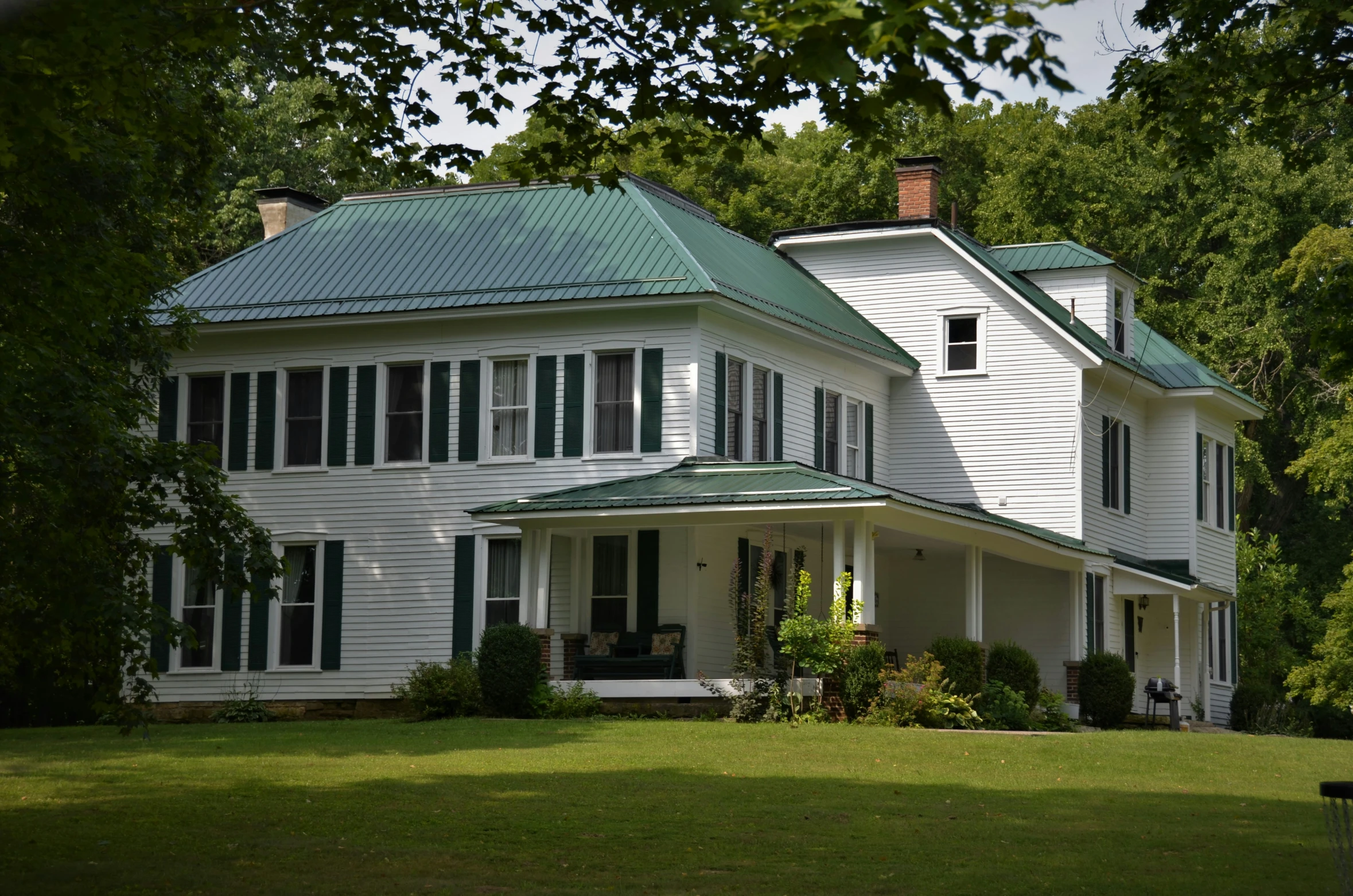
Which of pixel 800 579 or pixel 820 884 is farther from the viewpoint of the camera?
pixel 800 579

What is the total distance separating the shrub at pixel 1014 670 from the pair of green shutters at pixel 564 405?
5.94 meters

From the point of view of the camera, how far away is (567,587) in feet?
87.0

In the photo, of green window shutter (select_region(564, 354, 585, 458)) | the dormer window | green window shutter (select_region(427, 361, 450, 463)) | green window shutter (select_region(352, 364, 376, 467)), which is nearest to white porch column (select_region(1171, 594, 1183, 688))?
the dormer window

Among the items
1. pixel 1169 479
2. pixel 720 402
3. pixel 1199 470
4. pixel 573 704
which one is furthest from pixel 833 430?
pixel 1199 470

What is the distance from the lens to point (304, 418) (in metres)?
28.9

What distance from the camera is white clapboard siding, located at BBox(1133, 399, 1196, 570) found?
34312 millimetres

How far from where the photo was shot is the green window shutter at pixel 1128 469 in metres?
33.2

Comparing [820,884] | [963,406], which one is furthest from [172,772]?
[963,406]

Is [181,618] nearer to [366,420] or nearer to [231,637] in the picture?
[231,637]

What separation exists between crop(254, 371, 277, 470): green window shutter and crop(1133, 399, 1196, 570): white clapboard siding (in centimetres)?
1688

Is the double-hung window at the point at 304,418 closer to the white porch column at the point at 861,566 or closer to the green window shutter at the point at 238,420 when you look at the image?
the green window shutter at the point at 238,420

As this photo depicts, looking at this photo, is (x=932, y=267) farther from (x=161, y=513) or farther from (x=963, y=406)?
(x=161, y=513)

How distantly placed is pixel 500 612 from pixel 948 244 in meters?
10.8

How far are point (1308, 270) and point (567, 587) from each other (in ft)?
57.3
